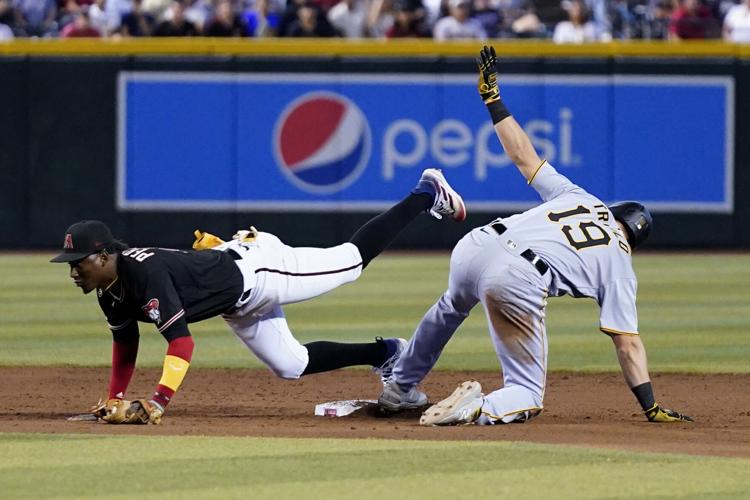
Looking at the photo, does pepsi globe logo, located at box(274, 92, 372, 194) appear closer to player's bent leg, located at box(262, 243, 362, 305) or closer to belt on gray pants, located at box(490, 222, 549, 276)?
player's bent leg, located at box(262, 243, 362, 305)

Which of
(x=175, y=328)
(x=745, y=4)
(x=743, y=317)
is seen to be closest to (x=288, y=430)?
(x=175, y=328)

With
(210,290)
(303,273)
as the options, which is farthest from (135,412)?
(303,273)

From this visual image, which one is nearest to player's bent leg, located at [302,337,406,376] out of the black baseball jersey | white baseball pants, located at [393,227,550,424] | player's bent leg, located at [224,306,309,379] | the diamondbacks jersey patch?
player's bent leg, located at [224,306,309,379]

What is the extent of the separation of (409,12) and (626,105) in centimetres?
293

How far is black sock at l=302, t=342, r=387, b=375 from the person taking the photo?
7.43 metres

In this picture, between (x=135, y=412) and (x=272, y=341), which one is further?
(x=272, y=341)

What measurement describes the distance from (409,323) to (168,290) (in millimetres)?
5043

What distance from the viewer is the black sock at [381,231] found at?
24.8ft

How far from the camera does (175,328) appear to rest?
6535 millimetres

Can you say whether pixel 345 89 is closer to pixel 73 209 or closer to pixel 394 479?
pixel 73 209

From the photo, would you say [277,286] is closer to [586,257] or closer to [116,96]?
[586,257]

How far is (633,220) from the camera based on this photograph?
7.08 meters

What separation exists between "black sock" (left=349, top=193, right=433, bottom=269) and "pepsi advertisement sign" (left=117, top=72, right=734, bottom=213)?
995 centimetres

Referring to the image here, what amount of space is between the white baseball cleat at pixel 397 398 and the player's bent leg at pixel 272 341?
437mm
